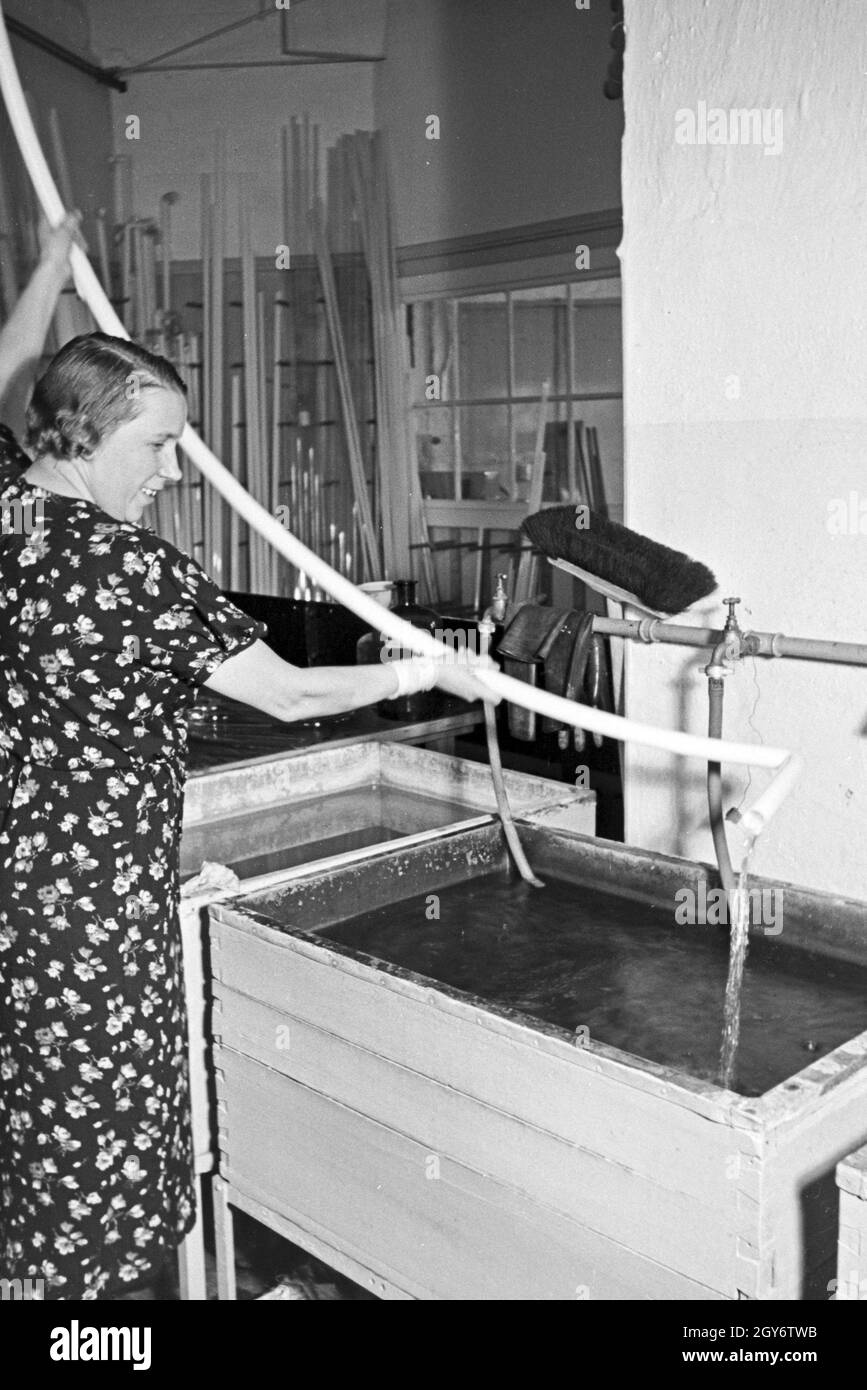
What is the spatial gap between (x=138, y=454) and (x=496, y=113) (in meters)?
3.48

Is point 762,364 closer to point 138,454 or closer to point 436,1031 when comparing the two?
point 138,454

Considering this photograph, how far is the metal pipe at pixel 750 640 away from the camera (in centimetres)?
190

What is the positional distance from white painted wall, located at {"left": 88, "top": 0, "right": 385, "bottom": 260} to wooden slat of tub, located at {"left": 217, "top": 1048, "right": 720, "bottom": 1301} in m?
3.98

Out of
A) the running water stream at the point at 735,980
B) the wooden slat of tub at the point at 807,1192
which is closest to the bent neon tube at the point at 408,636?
the running water stream at the point at 735,980

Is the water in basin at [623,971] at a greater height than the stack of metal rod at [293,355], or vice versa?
the stack of metal rod at [293,355]

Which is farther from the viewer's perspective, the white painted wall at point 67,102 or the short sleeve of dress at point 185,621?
the white painted wall at point 67,102

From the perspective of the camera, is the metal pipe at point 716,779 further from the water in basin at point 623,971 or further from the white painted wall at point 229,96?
the white painted wall at point 229,96

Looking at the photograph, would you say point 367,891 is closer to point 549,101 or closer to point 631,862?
point 631,862

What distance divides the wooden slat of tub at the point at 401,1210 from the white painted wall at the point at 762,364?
0.85 m

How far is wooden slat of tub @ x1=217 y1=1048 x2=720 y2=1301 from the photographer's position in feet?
4.90

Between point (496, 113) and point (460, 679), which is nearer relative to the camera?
point (460, 679)

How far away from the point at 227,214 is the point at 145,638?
154 inches

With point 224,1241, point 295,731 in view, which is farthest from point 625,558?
point 295,731

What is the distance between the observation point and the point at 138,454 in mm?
1744
